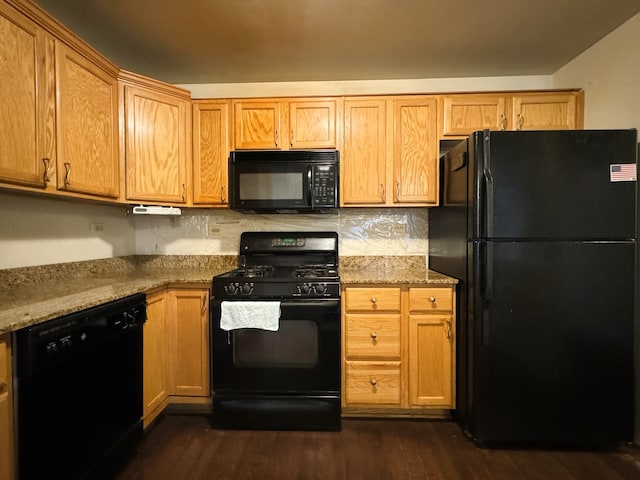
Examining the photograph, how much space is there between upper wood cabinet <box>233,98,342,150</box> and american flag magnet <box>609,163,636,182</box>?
1.57 metres

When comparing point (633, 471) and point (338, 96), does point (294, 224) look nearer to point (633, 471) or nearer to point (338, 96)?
point (338, 96)

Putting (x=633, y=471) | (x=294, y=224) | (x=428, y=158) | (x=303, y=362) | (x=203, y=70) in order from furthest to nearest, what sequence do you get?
1. (x=294, y=224)
2. (x=203, y=70)
3. (x=428, y=158)
4. (x=303, y=362)
5. (x=633, y=471)

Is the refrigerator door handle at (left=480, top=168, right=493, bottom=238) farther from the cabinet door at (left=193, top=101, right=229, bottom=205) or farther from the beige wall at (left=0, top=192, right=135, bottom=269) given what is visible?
the beige wall at (left=0, top=192, right=135, bottom=269)

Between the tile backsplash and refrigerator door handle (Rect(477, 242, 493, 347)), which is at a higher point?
the tile backsplash

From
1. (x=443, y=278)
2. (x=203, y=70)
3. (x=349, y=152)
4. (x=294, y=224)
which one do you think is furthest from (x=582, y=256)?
(x=203, y=70)

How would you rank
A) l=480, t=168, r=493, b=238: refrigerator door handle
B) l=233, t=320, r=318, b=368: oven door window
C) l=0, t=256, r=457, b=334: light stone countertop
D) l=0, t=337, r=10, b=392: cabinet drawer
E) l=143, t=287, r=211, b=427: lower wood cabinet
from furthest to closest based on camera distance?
l=143, t=287, r=211, b=427: lower wood cabinet < l=233, t=320, r=318, b=368: oven door window < l=480, t=168, r=493, b=238: refrigerator door handle < l=0, t=256, r=457, b=334: light stone countertop < l=0, t=337, r=10, b=392: cabinet drawer

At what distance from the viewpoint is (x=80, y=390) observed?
1.35 m

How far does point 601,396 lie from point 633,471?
Result: 1.16 ft

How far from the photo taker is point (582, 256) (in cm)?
167

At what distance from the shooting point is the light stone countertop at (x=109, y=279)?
128 cm

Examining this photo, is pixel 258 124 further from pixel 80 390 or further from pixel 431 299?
pixel 80 390

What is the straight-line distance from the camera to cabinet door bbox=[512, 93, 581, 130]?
2.20m

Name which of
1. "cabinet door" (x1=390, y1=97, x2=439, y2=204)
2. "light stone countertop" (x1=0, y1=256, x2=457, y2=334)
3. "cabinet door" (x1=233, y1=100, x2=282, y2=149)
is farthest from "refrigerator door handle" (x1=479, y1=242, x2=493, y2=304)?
"cabinet door" (x1=233, y1=100, x2=282, y2=149)

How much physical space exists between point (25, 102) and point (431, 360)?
2491 mm
